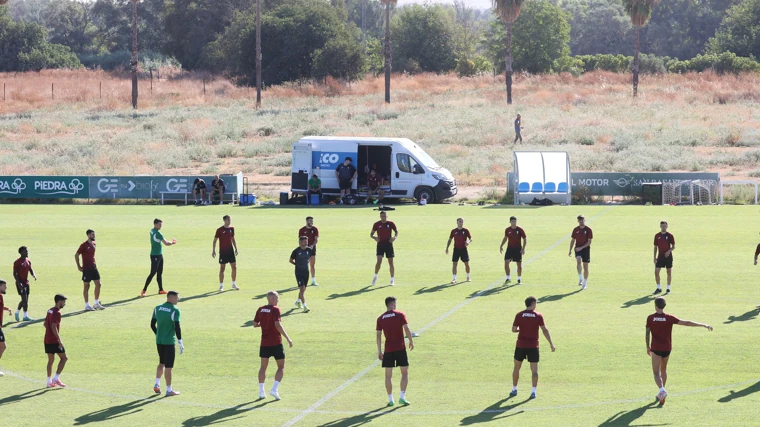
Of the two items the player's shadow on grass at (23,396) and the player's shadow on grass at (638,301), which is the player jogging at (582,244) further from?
the player's shadow on grass at (23,396)

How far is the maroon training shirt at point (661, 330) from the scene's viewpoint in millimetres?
14547

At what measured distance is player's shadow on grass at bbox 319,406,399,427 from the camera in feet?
46.4

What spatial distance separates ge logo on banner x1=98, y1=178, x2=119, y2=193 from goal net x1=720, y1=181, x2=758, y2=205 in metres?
29.8

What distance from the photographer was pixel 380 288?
25000mm

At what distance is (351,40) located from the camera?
9531 centimetres

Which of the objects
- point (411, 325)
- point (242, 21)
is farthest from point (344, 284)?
point (242, 21)

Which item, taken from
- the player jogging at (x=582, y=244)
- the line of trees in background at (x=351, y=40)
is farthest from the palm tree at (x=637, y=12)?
the player jogging at (x=582, y=244)

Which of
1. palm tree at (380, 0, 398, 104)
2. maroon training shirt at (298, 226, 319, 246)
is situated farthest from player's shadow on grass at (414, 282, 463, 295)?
palm tree at (380, 0, 398, 104)

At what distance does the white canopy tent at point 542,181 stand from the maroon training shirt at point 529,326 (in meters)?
30.0

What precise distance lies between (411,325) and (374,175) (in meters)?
24.5

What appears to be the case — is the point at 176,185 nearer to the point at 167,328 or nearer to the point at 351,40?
the point at 167,328

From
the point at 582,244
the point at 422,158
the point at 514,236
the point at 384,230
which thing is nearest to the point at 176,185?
the point at 422,158

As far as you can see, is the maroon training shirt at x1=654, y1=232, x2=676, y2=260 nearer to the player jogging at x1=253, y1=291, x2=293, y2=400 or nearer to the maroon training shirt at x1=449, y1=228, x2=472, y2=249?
the maroon training shirt at x1=449, y1=228, x2=472, y2=249

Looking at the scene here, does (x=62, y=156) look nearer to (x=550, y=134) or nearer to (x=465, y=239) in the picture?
(x=550, y=134)
